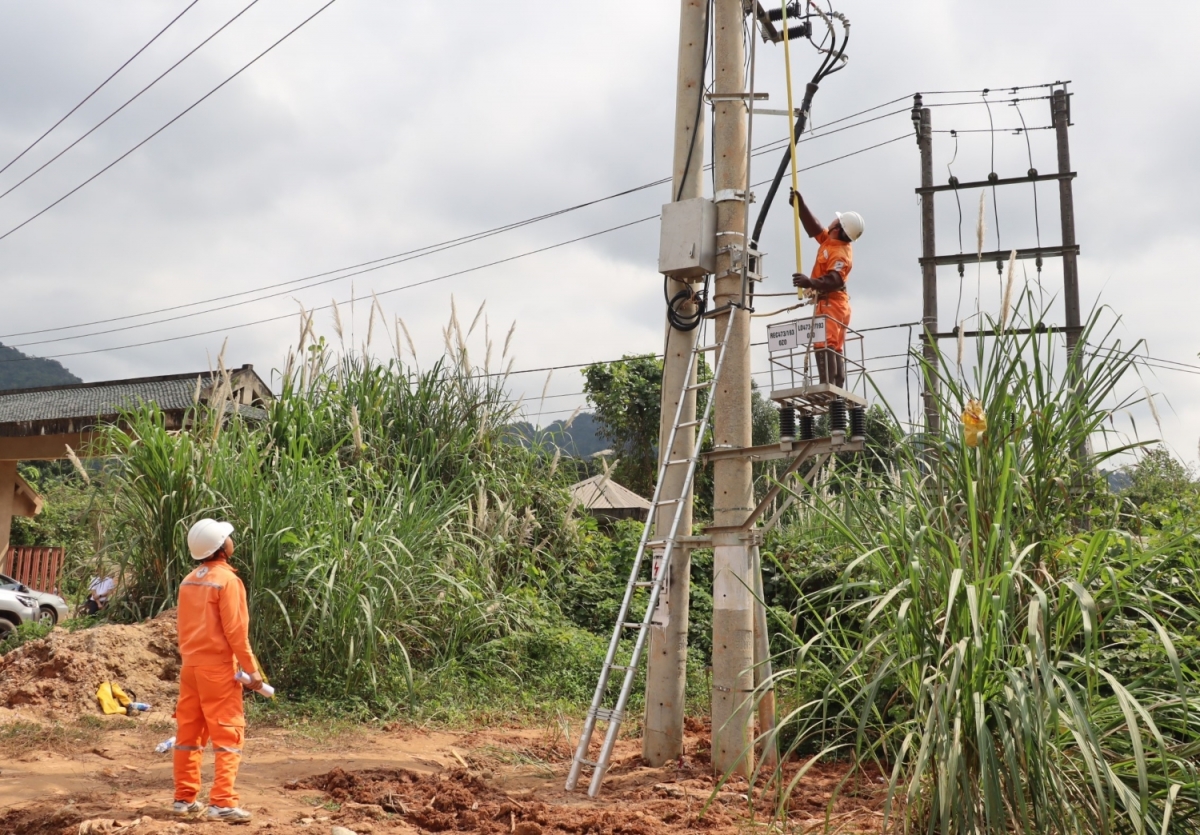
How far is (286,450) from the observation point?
10.1 metres

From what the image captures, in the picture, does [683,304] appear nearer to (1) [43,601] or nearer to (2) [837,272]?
(2) [837,272]

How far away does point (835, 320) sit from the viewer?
6.15 meters

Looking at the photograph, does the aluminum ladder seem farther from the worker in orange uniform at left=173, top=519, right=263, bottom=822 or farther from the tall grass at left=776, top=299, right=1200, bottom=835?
the worker in orange uniform at left=173, top=519, right=263, bottom=822

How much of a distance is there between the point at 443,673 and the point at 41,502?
14678 mm

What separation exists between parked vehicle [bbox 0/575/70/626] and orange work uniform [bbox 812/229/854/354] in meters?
11.4

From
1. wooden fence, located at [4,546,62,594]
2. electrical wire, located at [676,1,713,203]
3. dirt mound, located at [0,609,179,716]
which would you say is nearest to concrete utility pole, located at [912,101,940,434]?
electrical wire, located at [676,1,713,203]

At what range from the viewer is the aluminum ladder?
5.71 m

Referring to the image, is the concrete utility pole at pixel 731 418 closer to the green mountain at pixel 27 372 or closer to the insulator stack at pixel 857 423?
the insulator stack at pixel 857 423

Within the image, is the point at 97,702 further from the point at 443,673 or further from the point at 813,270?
the point at 813,270

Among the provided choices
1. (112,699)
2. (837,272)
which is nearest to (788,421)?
(837,272)

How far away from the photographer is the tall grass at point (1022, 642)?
3.30 meters

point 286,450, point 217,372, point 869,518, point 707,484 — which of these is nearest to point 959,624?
point 869,518

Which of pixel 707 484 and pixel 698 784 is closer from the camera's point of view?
pixel 698 784

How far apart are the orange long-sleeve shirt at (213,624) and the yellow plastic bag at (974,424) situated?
366 centimetres
